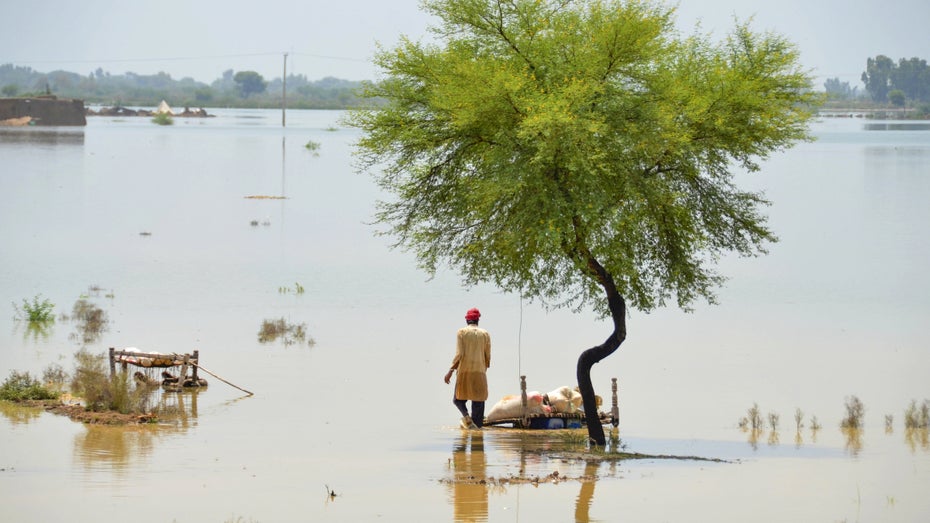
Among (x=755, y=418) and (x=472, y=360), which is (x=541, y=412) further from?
(x=755, y=418)

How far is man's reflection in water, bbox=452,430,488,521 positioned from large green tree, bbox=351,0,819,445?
1.71 meters

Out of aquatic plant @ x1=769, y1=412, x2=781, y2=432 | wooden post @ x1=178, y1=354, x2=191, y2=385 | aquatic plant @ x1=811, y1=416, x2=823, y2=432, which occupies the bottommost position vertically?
aquatic plant @ x1=811, y1=416, x2=823, y2=432

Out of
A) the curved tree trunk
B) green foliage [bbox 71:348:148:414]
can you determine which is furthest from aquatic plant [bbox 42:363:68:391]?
the curved tree trunk

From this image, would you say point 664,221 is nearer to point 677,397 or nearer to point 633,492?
point 633,492

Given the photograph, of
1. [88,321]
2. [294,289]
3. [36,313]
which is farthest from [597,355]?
[294,289]

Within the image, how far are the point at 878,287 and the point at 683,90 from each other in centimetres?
2974

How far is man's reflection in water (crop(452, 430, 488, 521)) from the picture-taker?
14484 millimetres

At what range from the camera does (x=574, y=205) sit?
1781 centimetres

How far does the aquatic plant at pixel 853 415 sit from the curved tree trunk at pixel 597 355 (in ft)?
18.2

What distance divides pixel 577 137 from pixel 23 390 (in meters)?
9.35

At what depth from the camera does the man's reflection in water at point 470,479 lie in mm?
14484

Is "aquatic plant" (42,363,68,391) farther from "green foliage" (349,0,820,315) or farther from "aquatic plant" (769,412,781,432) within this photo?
"aquatic plant" (769,412,781,432)

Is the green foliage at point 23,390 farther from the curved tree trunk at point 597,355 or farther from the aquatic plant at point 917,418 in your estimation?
the aquatic plant at point 917,418

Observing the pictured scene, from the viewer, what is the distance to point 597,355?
1873 centimetres
